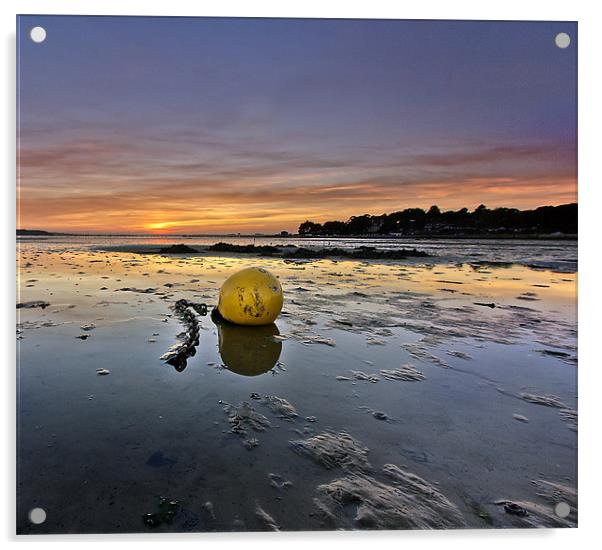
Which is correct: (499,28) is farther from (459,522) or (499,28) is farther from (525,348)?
(459,522)

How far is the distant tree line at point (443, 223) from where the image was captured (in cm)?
371

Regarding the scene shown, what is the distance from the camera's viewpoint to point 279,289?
15.8 feet

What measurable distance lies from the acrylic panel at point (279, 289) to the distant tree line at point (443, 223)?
0.13 ft

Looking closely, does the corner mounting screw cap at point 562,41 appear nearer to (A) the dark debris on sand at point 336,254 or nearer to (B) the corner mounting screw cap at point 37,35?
(B) the corner mounting screw cap at point 37,35

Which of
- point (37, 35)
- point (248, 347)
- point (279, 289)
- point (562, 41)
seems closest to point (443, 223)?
point (279, 289)

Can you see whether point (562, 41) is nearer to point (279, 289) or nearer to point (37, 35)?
point (279, 289)

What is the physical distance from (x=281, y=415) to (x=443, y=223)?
3866 mm

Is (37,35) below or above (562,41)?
above

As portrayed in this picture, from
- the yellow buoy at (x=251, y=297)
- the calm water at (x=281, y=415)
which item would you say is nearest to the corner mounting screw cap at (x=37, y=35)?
the calm water at (x=281, y=415)

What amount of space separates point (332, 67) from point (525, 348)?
3.28 m

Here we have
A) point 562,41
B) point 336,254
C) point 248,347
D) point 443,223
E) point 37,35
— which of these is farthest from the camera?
point 336,254

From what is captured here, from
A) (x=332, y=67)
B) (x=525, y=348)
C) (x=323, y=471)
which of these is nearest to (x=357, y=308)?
(x=525, y=348)

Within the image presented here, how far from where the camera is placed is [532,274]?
8836mm

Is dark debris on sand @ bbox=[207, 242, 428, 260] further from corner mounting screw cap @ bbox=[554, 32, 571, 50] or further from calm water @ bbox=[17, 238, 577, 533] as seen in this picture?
corner mounting screw cap @ bbox=[554, 32, 571, 50]
